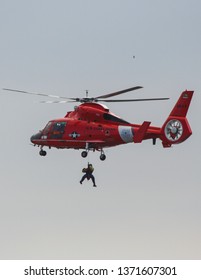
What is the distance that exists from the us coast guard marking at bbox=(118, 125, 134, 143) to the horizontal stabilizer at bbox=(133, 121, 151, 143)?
628 mm

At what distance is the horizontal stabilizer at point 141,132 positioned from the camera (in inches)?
3595

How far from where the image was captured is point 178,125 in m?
92.1

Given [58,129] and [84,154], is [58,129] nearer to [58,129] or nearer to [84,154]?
[58,129]

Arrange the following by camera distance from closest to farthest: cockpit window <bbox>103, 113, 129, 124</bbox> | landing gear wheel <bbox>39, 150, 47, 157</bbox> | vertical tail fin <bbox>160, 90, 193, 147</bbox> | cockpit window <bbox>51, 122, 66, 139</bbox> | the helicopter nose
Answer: vertical tail fin <bbox>160, 90, 193, 147</bbox>
cockpit window <bbox>103, 113, 129, 124</bbox>
cockpit window <bbox>51, 122, 66, 139</bbox>
landing gear wheel <bbox>39, 150, 47, 157</bbox>
the helicopter nose

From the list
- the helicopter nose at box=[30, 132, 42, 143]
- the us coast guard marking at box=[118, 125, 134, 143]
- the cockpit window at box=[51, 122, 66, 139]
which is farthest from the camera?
the helicopter nose at box=[30, 132, 42, 143]

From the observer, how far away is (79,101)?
96250 millimetres

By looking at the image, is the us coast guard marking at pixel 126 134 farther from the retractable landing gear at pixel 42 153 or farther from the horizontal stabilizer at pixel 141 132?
the retractable landing gear at pixel 42 153

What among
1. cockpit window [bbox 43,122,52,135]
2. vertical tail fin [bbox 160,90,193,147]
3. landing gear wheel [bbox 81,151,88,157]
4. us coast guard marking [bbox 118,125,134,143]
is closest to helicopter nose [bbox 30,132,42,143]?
cockpit window [bbox 43,122,52,135]

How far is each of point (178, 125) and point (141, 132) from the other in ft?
7.43

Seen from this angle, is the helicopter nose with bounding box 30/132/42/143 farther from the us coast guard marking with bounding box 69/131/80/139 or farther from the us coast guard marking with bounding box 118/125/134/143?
the us coast guard marking with bounding box 118/125/134/143

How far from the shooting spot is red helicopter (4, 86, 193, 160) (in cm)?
9175

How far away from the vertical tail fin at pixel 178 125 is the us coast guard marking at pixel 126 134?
6.18 ft
